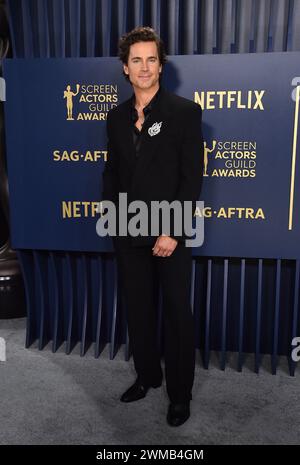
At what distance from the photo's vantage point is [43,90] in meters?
2.25

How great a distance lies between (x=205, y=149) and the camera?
2.18 m

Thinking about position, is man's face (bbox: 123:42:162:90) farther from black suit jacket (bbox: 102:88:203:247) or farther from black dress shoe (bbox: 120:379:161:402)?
black dress shoe (bbox: 120:379:161:402)

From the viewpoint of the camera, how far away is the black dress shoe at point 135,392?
6.70ft

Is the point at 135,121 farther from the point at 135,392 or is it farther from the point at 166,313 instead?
the point at 135,392

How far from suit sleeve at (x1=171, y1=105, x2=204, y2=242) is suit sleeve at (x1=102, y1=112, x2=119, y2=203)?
1.09ft

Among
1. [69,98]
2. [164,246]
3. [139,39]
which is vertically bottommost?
[164,246]

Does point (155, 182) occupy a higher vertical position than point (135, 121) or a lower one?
lower

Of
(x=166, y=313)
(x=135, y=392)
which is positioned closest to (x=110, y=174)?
(x=166, y=313)

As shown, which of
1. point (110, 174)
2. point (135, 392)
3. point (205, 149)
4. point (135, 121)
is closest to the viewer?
point (135, 121)

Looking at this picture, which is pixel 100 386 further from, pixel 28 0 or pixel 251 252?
pixel 28 0

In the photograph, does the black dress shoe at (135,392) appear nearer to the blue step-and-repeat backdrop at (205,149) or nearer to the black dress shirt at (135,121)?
the blue step-and-repeat backdrop at (205,149)

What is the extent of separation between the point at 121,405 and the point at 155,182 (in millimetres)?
987
